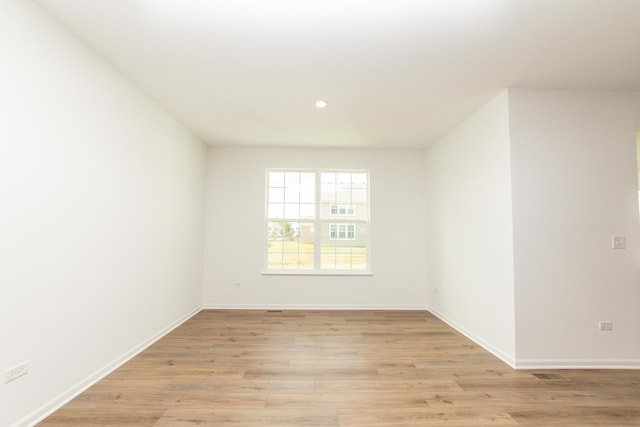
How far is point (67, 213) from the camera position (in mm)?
2123

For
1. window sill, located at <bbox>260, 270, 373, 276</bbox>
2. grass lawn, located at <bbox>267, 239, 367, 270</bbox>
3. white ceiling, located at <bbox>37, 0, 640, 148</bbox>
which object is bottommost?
window sill, located at <bbox>260, 270, 373, 276</bbox>

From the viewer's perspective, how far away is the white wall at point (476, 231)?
2.97 meters

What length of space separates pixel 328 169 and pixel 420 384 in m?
3.47

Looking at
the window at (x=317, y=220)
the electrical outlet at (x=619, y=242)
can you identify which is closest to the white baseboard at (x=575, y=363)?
the electrical outlet at (x=619, y=242)

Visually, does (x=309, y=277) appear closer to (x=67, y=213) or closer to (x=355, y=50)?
(x=67, y=213)

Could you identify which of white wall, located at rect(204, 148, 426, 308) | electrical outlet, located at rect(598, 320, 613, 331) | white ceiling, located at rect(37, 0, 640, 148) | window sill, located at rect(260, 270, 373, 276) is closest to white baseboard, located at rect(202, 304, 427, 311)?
white wall, located at rect(204, 148, 426, 308)

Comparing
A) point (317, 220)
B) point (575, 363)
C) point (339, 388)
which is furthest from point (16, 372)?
point (575, 363)

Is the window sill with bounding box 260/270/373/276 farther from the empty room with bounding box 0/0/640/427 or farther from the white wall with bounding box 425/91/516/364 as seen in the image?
the white wall with bounding box 425/91/516/364

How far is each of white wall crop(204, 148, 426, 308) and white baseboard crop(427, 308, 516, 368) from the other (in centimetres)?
78

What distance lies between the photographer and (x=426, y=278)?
498cm

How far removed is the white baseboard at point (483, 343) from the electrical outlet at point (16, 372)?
374 centimetres

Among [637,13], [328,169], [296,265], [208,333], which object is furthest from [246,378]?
[637,13]

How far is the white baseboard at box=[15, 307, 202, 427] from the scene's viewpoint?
1873 mm

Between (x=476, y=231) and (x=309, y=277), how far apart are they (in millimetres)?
2598
